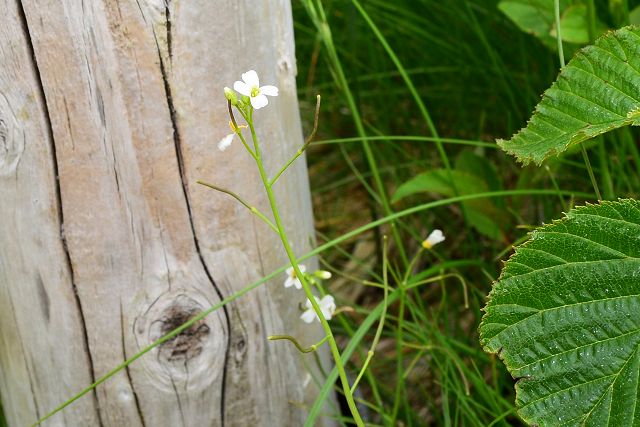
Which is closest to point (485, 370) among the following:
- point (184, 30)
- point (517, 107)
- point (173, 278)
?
point (517, 107)

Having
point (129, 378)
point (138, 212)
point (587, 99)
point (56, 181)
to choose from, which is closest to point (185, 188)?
point (138, 212)

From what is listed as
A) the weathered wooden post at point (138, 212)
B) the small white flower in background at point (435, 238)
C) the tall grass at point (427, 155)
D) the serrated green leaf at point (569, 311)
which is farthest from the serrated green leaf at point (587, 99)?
the tall grass at point (427, 155)

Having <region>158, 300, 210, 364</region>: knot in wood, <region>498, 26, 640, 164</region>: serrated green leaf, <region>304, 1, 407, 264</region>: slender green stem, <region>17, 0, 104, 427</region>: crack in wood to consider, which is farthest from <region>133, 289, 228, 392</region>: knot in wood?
<region>498, 26, 640, 164</region>: serrated green leaf

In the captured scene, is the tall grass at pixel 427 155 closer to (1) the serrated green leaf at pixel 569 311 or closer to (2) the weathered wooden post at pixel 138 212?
(2) the weathered wooden post at pixel 138 212

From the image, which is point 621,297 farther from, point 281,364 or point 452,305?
point 452,305

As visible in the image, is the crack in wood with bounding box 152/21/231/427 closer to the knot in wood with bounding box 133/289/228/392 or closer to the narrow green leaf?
the knot in wood with bounding box 133/289/228/392

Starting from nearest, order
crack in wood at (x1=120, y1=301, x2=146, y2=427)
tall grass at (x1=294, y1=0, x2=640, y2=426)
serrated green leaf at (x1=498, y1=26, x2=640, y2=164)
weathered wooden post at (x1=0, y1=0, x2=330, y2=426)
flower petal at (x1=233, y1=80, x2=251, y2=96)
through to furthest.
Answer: flower petal at (x1=233, y1=80, x2=251, y2=96) < serrated green leaf at (x1=498, y1=26, x2=640, y2=164) < weathered wooden post at (x1=0, y1=0, x2=330, y2=426) < crack in wood at (x1=120, y1=301, x2=146, y2=427) < tall grass at (x1=294, y1=0, x2=640, y2=426)
